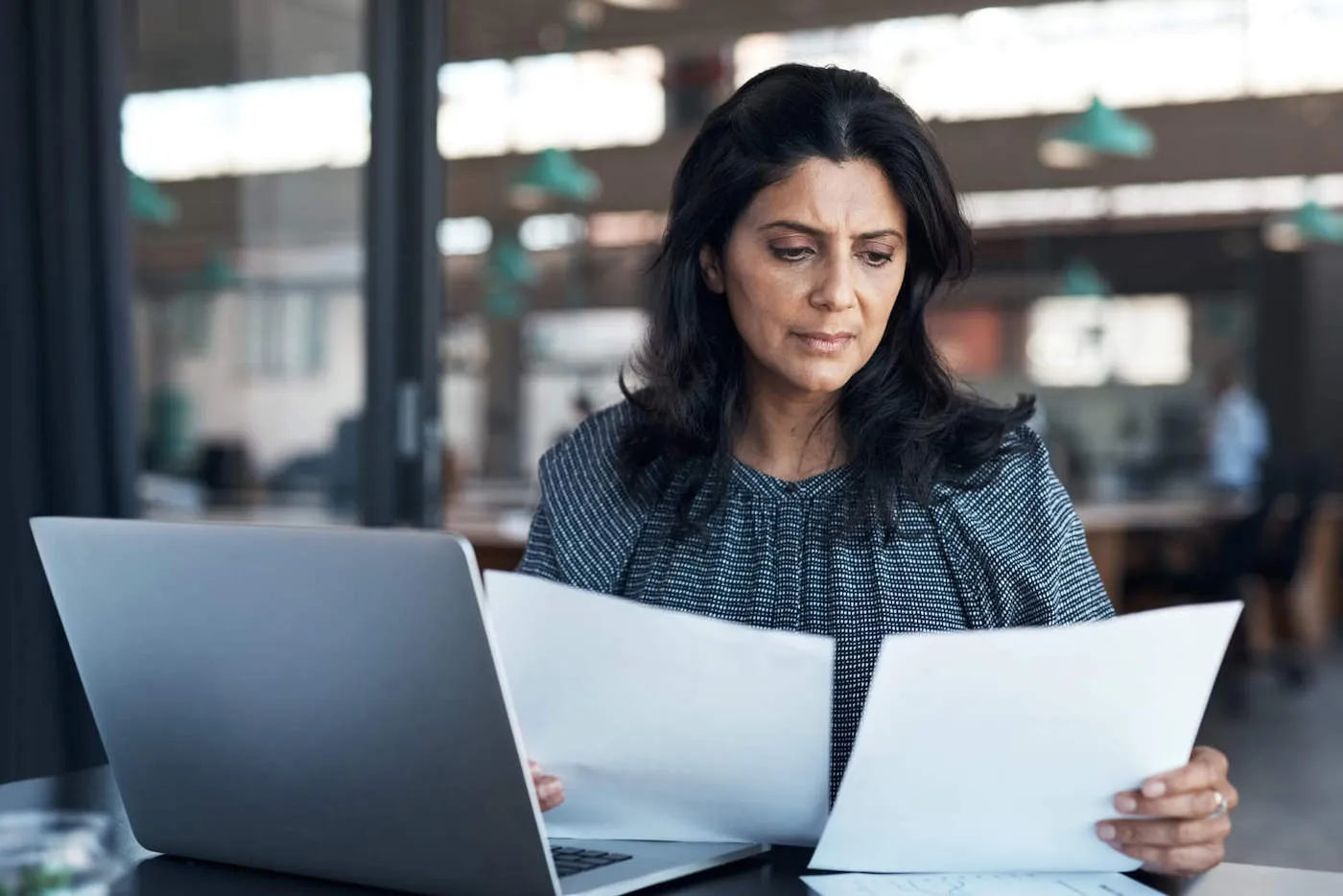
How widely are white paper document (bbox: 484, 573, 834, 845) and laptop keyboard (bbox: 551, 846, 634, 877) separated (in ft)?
0.13

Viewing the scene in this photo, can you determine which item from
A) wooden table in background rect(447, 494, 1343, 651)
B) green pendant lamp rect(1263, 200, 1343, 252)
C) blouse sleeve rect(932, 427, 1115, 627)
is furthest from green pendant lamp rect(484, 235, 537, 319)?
blouse sleeve rect(932, 427, 1115, 627)

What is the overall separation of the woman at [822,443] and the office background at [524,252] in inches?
7.2

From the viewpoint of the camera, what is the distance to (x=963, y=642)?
1021 millimetres

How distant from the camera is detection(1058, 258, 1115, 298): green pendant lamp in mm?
9461

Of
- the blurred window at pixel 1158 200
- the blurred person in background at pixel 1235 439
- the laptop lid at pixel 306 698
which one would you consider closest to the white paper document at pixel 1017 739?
the laptop lid at pixel 306 698

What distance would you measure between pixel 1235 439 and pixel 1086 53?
2.67 m

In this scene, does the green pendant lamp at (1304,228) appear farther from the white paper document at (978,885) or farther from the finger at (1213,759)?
the white paper document at (978,885)

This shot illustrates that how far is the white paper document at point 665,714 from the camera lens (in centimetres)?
112

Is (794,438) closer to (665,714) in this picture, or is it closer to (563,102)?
(665,714)

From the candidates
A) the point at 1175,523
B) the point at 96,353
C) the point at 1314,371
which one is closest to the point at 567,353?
the point at 1175,523

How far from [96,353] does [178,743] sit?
2311 mm

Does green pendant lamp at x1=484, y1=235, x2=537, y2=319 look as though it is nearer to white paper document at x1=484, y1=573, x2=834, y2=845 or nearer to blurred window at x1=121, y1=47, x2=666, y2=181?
blurred window at x1=121, y1=47, x2=666, y2=181

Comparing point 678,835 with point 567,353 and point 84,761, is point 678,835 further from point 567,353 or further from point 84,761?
point 567,353

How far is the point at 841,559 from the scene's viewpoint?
5.34 feet
